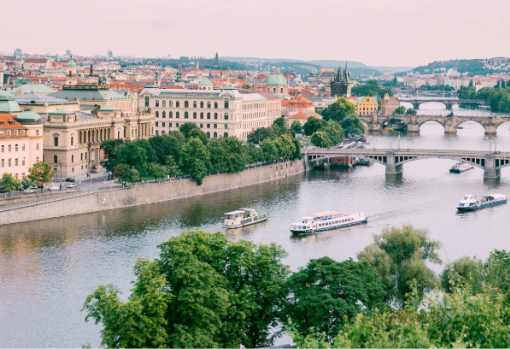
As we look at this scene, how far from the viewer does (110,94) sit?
219 ft

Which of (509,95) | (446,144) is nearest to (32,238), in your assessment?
(446,144)

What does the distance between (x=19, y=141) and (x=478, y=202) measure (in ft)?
84.9

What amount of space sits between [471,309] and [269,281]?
29.8 feet

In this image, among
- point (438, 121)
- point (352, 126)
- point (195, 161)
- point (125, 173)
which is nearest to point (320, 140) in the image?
point (352, 126)

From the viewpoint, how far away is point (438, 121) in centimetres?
10950

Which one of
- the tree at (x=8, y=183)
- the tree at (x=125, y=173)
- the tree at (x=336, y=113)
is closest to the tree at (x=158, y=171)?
the tree at (x=125, y=173)

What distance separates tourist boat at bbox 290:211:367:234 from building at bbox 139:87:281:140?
3052 centimetres

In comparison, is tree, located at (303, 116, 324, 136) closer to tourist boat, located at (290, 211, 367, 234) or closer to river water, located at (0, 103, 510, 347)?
river water, located at (0, 103, 510, 347)

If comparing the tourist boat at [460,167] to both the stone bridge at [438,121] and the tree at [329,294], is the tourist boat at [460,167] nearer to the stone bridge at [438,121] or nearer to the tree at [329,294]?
the stone bridge at [438,121]

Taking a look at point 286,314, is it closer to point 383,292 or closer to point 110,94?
point 383,292

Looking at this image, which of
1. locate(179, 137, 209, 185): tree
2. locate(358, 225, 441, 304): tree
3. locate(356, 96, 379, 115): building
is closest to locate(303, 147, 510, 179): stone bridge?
locate(179, 137, 209, 185): tree

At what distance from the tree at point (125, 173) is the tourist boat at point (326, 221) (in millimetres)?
11022

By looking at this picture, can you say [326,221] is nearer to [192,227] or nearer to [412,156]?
[192,227]

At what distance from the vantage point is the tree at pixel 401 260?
2845 cm
